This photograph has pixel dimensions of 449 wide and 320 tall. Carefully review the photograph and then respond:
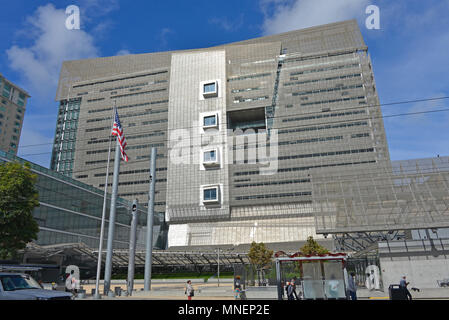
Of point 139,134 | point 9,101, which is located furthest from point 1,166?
point 9,101

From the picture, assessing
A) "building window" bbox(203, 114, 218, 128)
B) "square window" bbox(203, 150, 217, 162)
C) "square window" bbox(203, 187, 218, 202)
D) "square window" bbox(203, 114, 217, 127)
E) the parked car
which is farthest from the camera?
"square window" bbox(203, 114, 217, 127)

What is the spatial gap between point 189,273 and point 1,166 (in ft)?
132

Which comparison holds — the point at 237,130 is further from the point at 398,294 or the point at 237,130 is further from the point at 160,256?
the point at 398,294

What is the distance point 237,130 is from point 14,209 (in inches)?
2993

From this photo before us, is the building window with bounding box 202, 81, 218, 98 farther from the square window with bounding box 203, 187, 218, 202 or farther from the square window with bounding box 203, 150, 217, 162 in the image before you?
the square window with bounding box 203, 187, 218, 202

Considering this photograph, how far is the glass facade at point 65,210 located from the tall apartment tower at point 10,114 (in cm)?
6222

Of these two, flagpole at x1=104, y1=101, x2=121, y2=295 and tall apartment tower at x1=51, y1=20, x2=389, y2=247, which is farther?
tall apartment tower at x1=51, y1=20, x2=389, y2=247

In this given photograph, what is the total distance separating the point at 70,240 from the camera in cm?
5497

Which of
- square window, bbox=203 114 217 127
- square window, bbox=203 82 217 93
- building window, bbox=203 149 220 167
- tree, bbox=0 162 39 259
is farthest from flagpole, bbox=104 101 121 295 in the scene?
square window, bbox=203 82 217 93

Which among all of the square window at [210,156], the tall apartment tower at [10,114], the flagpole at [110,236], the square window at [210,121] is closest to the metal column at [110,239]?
the flagpole at [110,236]

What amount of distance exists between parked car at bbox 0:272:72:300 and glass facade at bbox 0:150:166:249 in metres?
32.4

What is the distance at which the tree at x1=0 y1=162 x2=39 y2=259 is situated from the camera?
26.3 metres

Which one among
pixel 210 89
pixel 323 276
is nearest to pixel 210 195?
pixel 210 89

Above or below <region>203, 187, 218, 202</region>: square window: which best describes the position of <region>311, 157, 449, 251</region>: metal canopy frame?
below
